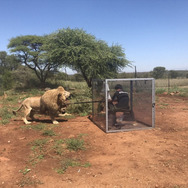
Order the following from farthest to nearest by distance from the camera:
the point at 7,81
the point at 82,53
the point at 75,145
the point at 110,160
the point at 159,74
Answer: the point at 159,74 < the point at 7,81 < the point at 82,53 < the point at 75,145 < the point at 110,160

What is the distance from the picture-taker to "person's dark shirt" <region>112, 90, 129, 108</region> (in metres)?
6.34

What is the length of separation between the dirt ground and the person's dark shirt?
93 cm

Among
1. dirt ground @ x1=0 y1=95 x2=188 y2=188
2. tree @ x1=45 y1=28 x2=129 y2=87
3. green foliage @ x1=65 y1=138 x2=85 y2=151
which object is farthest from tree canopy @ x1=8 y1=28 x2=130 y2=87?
green foliage @ x1=65 y1=138 x2=85 y2=151

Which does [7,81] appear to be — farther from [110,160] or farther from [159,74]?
[110,160]

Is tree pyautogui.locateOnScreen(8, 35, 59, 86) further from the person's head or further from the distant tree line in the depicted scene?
the person's head

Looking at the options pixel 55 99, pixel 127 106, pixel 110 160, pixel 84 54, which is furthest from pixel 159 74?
pixel 110 160

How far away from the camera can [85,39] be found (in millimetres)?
13945

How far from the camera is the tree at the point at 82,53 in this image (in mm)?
13406

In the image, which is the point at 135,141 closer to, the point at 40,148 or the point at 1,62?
the point at 40,148

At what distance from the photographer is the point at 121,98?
639 cm

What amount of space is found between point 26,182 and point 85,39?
11854 millimetres

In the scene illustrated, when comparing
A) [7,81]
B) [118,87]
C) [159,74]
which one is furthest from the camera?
[159,74]

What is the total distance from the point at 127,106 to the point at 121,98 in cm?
44

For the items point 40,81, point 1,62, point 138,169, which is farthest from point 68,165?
point 1,62
